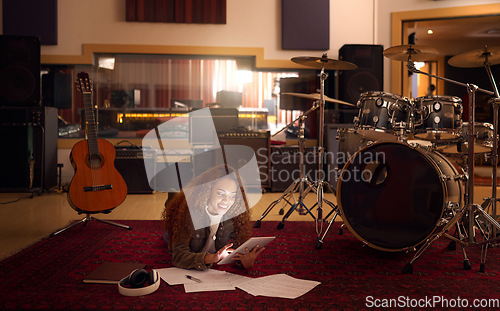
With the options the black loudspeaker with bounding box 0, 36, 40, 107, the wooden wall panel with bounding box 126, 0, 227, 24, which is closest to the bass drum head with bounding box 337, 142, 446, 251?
the wooden wall panel with bounding box 126, 0, 227, 24

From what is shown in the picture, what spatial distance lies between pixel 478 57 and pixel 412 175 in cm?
109

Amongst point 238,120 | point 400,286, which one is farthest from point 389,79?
point 400,286

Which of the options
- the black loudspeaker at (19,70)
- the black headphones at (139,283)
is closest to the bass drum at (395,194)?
the black headphones at (139,283)

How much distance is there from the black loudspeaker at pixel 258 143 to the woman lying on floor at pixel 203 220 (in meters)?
2.96

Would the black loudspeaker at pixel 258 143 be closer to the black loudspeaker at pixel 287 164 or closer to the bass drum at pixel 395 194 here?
the black loudspeaker at pixel 287 164

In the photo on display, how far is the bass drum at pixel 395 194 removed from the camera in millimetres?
2566

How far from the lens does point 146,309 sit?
1.86 m

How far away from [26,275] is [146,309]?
84cm

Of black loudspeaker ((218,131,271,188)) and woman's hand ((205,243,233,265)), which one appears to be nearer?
woman's hand ((205,243,233,265))

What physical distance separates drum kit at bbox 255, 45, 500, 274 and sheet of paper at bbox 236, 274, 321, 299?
67cm

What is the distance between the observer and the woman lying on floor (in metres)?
2.23

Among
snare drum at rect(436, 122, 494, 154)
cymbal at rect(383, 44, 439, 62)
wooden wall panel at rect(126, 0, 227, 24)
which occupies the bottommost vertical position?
snare drum at rect(436, 122, 494, 154)

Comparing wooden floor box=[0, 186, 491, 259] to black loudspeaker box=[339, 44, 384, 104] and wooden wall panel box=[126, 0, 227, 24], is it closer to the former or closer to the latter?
black loudspeaker box=[339, 44, 384, 104]

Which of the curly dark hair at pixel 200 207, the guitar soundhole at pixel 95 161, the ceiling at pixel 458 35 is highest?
the ceiling at pixel 458 35
